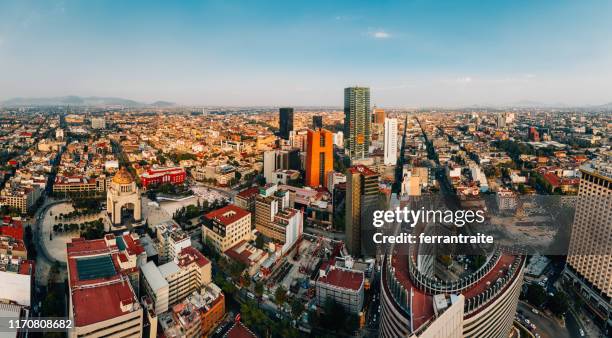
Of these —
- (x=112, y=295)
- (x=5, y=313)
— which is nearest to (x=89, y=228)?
(x=5, y=313)

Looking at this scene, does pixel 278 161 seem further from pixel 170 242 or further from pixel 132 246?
pixel 132 246

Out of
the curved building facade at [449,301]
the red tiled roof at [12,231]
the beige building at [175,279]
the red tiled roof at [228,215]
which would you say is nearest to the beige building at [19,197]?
the red tiled roof at [12,231]

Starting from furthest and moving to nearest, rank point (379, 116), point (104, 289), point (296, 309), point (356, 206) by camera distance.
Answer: point (379, 116)
point (356, 206)
point (296, 309)
point (104, 289)

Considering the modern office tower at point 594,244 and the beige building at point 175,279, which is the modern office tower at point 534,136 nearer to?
the modern office tower at point 594,244

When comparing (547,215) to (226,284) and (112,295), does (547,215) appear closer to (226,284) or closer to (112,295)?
(226,284)

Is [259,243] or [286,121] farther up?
[286,121]

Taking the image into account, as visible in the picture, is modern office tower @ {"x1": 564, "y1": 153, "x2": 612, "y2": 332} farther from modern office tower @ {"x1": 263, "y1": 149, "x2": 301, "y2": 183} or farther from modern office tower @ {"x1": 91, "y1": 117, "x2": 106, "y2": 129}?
modern office tower @ {"x1": 91, "y1": 117, "x2": 106, "y2": 129}

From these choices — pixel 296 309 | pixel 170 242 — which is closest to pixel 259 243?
pixel 170 242
